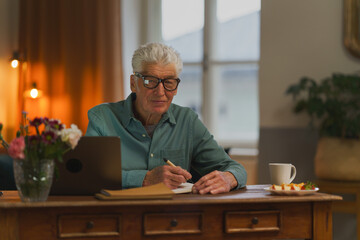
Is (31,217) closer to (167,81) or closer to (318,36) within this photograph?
(167,81)

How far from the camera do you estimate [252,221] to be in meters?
1.69

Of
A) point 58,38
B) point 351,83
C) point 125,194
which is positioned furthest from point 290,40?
point 125,194

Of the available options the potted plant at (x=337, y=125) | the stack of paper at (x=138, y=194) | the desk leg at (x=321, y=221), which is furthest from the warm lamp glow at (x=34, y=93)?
the desk leg at (x=321, y=221)

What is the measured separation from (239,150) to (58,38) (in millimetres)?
1952

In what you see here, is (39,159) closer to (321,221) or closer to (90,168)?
(90,168)

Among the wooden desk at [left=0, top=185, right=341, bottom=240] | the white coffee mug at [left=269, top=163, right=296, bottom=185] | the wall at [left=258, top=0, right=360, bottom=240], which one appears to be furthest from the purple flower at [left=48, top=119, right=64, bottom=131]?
the wall at [left=258, top=0, right=360, bottom=240]

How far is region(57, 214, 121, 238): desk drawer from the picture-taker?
1.56 metres

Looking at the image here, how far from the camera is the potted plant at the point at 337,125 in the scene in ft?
11.2

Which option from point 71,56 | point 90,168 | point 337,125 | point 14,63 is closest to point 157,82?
point 90,168

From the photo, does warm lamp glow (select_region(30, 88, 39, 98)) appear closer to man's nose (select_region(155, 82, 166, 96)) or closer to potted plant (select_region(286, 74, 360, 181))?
potted plant (select_region(286, 74, 360, 181))

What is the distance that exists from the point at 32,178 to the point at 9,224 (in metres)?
0.16

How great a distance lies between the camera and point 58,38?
4547 mm

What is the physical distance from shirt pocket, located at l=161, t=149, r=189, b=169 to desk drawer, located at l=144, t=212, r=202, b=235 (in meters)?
0.59

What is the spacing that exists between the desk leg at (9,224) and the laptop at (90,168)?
0.21 metres
